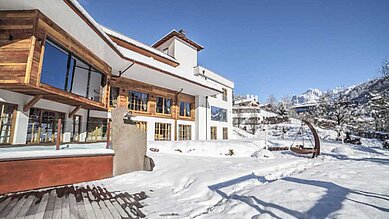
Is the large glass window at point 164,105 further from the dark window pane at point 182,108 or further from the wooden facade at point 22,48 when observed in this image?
the wooden facade at point 22,48

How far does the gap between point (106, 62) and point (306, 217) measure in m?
11.3

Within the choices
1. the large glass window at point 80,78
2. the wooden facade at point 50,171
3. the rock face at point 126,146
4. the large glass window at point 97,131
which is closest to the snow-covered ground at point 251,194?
the rock face at point 126,146

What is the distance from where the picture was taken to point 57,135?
5688mm

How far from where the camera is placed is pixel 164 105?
→ 15.6m

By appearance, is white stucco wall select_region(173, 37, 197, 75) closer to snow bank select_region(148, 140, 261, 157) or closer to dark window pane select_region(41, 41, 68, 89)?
snow bank select_region(148, 140, 261, 157)

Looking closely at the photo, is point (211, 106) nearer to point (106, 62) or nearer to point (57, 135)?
point (106, 62)

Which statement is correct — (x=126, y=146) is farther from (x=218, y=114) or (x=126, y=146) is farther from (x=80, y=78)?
(x=218, y=114)

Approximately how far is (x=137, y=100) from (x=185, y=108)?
471cm

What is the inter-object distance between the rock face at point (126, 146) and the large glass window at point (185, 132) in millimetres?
9438

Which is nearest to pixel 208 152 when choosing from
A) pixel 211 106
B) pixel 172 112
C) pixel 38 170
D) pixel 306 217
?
pixel 172 112

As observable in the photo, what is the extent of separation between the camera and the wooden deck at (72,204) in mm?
3404

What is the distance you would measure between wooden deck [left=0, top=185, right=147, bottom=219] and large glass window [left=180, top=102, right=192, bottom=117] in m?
12.2

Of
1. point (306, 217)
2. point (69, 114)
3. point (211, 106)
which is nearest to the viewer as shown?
point (306, 217)

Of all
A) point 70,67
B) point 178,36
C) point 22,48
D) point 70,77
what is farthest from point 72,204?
point 178,36
